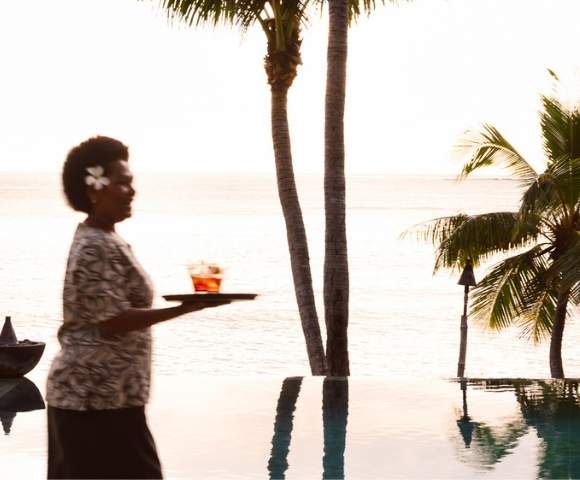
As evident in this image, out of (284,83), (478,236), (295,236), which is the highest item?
(284,83)

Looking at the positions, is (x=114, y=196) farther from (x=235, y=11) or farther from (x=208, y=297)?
(x=235, y=11)

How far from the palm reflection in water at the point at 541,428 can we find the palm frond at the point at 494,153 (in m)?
10.3

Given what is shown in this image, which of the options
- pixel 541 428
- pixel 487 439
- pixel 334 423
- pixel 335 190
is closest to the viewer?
pixel 487 439

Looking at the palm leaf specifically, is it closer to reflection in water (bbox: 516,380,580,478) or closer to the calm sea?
the calm sea

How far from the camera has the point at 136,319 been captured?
3473 millimetres

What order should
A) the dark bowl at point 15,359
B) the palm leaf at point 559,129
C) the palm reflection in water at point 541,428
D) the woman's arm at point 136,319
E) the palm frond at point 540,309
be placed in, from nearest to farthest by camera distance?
the woman's arm at point 136,319 < the palm reflection in water at point 541,428 < the dark bowl at point 15,359 < the palm leaf at point 559,129 < the palm frond at point 540,309

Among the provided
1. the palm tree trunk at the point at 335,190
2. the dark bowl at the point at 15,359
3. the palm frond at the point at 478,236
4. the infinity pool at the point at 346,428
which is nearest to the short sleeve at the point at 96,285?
the infinity pool at the point at 346,428

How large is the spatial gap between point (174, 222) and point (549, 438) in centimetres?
11673

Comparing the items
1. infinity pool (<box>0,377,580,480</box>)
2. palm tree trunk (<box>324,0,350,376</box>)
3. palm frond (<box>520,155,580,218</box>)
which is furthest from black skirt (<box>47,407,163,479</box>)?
palm frond (<box>520,155,580,218</box>)

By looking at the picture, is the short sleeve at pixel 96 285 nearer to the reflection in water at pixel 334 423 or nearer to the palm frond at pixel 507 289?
the reflection in water at pixel 334 423

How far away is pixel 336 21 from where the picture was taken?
11.4 metres

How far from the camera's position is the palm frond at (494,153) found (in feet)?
62.4

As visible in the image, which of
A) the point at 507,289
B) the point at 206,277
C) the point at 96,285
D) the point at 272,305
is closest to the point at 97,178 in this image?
the point at 96,285

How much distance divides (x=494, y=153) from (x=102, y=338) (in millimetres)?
16329
